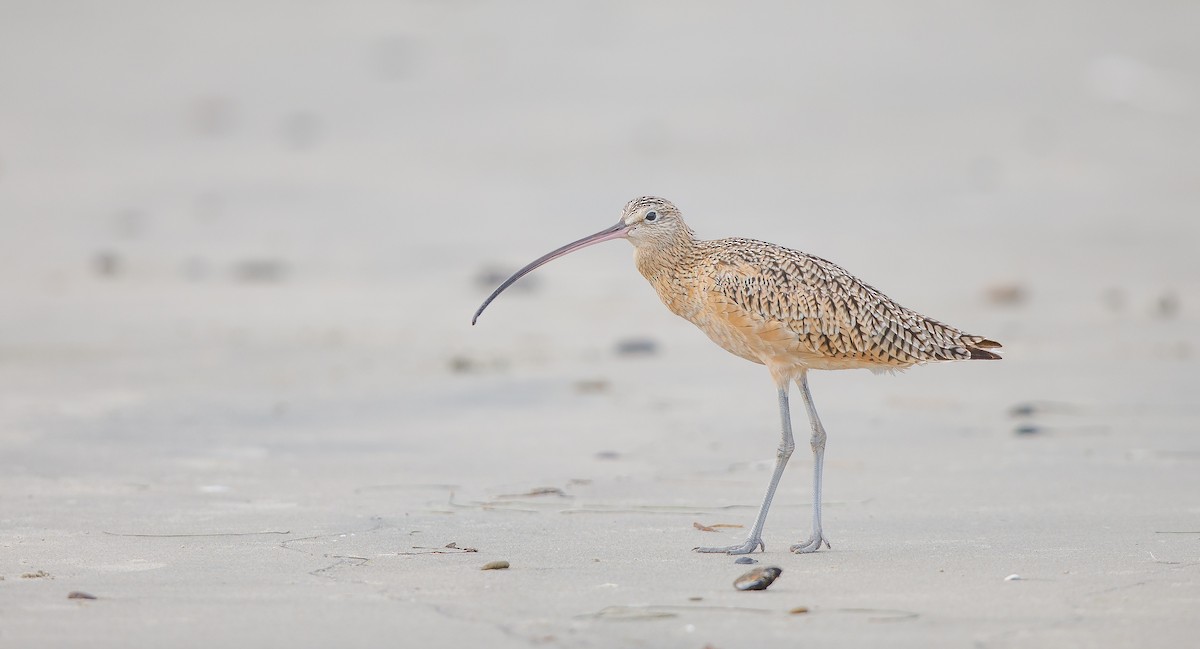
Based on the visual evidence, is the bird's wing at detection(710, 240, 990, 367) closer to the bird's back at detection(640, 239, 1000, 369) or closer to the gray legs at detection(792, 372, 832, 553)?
the bird's back at detection(640, 239, 1000, 369)

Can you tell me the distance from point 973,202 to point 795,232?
205cm

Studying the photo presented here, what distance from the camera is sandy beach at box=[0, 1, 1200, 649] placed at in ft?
18.2

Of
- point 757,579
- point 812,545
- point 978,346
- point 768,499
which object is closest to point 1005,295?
point 978,346

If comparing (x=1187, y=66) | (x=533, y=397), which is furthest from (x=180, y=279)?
(x=1187, y=66)

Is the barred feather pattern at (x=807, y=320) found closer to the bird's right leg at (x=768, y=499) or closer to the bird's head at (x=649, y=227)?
the bird's right leg at (x=768, y=499)

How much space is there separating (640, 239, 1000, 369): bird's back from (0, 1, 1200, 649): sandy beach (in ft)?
2.38

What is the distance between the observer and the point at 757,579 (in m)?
5.51

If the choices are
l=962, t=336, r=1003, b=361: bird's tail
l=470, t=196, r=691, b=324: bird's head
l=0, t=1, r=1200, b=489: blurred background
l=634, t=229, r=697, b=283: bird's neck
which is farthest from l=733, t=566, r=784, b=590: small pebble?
l=0, t=1, r=1200, b=489: blurred background

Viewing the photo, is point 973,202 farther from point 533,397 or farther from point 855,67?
point 533,397

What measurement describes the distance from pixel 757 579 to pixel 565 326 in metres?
7.13

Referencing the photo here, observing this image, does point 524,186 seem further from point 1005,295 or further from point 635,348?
point 1005,295

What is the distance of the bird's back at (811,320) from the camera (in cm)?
684

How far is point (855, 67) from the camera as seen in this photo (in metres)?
18.2

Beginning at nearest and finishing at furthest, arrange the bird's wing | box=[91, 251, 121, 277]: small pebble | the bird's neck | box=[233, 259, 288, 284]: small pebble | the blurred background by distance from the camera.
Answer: the bird's wing
the bird's neck
the blurred background
box=[91, 251, 121, 277]: small pebble
box=[233, 259, 288, 284]: small pebble
